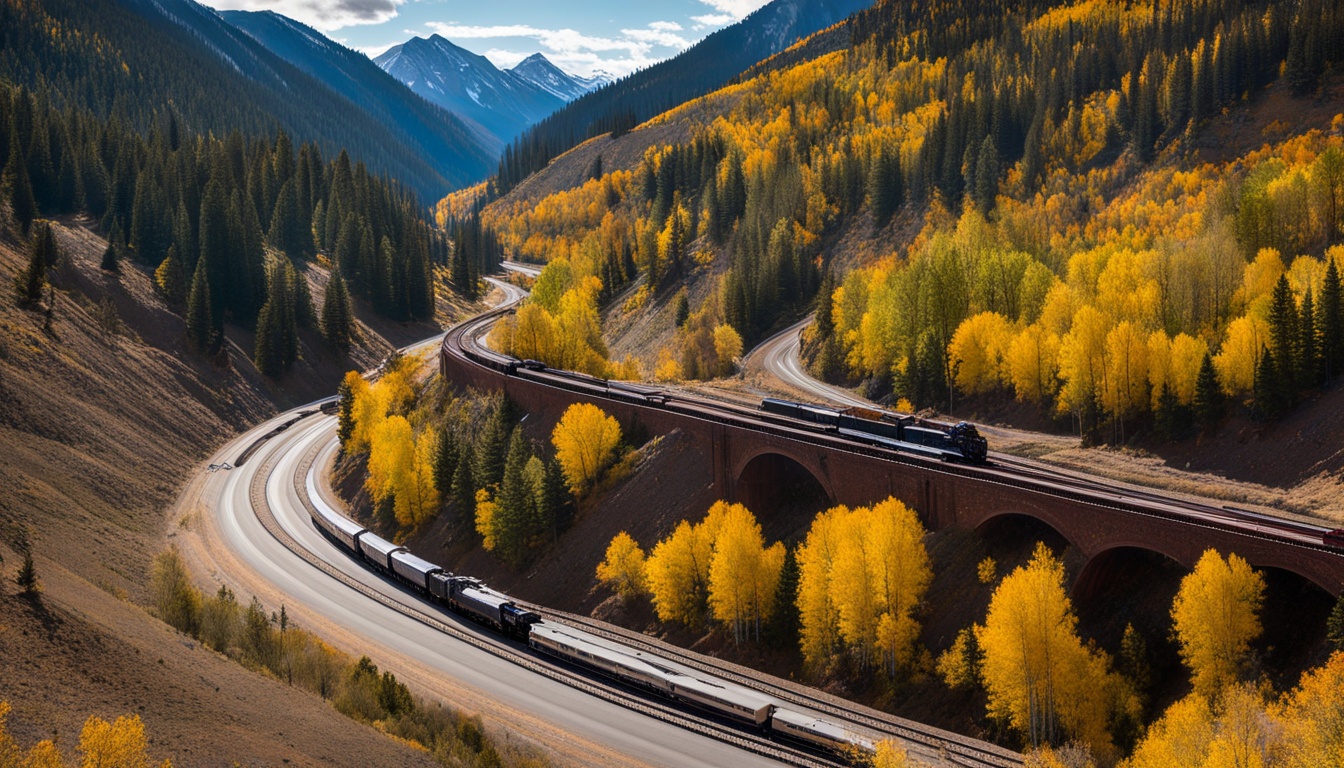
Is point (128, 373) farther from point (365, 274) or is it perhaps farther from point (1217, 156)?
point (1217, 156)

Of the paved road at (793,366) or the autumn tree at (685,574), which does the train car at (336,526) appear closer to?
the autumn tree at (685,574)

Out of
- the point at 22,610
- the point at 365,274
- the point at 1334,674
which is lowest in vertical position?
the point at 365,274

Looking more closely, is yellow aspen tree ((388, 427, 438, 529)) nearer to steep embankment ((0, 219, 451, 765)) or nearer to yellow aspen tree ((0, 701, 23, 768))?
steep embankment ((0, 219, 451, 765))

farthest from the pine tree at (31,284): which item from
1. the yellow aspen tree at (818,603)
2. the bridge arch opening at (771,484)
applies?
the yellow aspen tree at (818,603)

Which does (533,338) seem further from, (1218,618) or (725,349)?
(1218,618)

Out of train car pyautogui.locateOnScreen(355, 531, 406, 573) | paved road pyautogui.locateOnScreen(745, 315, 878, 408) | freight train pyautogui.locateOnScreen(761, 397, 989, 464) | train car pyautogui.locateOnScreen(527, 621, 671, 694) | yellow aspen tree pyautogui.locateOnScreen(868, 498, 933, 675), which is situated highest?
freight train pyautogui.locateOnScreen(761, 397, 989, 464)

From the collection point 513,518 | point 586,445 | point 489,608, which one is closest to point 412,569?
point 513,518

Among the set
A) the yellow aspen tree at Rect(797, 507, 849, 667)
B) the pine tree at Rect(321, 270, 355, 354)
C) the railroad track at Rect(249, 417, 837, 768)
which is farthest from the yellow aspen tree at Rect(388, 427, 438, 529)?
the pine tree at Rect(321, 270, 355, 354)

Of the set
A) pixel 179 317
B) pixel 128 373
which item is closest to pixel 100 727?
pixel 128 373
